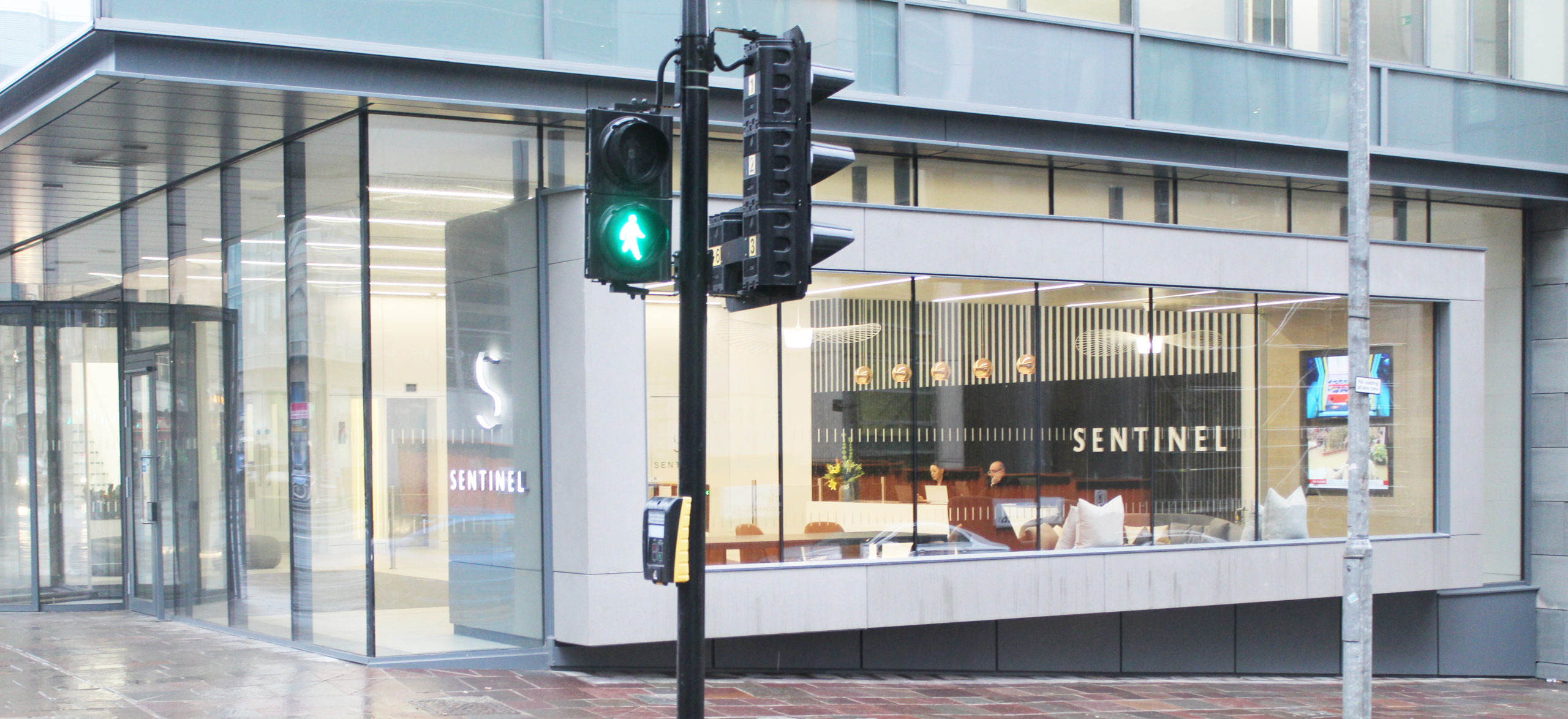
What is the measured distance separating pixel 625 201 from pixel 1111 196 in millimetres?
10164

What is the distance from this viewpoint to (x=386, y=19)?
1127 centimetres

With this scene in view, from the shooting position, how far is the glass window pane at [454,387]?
468 inches

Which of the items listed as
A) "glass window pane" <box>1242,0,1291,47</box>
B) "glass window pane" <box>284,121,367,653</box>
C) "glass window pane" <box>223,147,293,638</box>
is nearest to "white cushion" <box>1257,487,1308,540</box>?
"glass window pane" <box>1242,0,1291,47</box>

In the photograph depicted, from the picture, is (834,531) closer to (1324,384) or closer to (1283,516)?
(1283,516)

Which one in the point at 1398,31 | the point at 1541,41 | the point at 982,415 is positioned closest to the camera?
the point at 982,415

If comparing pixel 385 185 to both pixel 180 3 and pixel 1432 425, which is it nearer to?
pixel 180 3

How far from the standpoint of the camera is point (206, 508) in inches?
563

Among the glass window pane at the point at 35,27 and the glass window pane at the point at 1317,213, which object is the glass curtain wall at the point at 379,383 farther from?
the glass window pane at the point at 1317,213

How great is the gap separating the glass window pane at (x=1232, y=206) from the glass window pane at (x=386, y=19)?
330 inches

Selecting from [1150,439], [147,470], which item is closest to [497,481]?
[147,470]

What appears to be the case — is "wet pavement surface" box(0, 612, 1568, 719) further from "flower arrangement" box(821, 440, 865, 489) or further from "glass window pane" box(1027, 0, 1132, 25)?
"glass window pane" box(1027, 0, 1132, 25)

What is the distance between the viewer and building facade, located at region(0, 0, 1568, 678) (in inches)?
471

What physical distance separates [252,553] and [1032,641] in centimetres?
847

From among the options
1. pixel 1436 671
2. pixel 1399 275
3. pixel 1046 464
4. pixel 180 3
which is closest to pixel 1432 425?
pixel 1399 275
